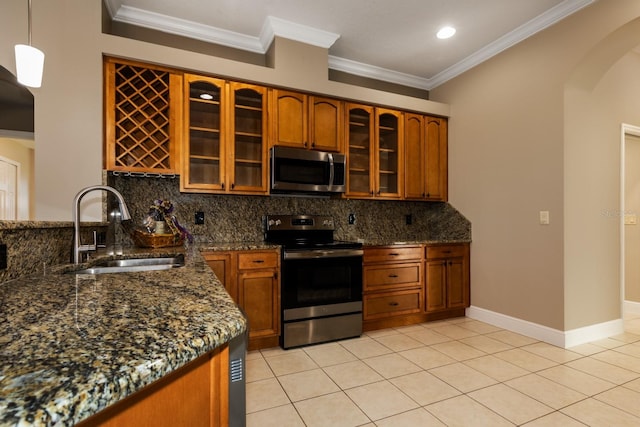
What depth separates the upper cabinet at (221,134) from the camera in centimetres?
279

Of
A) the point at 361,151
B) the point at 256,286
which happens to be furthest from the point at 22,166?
the point at 361,151

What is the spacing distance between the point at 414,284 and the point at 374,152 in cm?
148

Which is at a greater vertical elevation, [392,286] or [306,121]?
[306,121]

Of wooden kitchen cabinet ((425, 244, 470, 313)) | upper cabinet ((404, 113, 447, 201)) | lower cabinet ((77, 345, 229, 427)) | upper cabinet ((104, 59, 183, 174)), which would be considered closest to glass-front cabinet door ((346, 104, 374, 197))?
upper cabinet ((404, 113, 447, 201))

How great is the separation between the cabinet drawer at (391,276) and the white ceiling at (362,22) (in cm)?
227

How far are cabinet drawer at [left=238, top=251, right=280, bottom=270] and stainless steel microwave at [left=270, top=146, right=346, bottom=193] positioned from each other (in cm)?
64

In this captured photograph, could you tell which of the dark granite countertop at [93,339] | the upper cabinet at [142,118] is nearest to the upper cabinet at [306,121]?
the upper cabinet at [142,118]

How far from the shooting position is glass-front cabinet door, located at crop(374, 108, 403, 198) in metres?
3.55

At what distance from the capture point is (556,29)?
275 cm

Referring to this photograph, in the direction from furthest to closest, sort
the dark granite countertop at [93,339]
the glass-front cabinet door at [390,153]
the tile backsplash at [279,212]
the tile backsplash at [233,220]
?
the glass-front cabinet door at [390,153] < the tile backsplash at [279,212] < the tile backsplash at [233,220] < the dark granite countertop at [93,339]

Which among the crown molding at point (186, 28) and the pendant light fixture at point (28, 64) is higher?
the crown molding at point (186, 28)

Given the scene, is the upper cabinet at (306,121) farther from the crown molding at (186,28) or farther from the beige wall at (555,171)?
the beige wall at (555,171)

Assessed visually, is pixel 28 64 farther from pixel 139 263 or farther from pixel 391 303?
pixel 391 303

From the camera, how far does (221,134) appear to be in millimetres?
2838
